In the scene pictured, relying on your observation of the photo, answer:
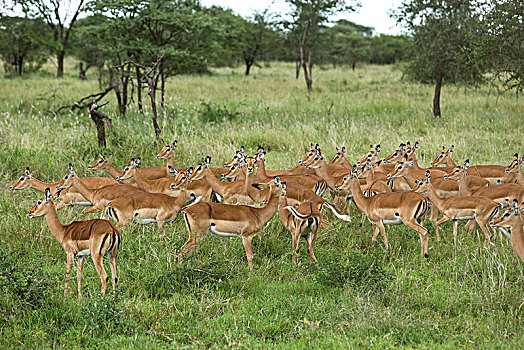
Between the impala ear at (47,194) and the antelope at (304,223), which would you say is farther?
the antelope at (304,223)

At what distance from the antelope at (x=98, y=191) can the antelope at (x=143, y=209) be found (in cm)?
50

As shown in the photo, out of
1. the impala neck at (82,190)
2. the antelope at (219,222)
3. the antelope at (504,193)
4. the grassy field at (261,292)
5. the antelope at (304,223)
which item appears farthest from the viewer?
the impala neck at (82,190)

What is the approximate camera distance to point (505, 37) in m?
10.2

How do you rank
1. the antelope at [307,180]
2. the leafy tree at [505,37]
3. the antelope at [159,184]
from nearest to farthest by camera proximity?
1. the antelope at [159,184]
2. the antelope at [307,180]
3. the leafy tree at [505,37]

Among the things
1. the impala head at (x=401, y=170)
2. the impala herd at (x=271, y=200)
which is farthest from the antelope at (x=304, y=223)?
the impala head at (x=401, y=170)

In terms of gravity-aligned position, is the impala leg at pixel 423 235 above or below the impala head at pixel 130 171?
below

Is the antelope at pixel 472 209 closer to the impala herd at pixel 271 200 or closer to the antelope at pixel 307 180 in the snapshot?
the impala herd at pixel 271 200

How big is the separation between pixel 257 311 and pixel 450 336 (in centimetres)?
149

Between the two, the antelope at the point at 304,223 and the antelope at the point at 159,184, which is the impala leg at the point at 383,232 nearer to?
the antelope at the point at 304,223

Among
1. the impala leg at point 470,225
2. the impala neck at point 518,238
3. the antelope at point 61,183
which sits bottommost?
the impala leg at point 470,225

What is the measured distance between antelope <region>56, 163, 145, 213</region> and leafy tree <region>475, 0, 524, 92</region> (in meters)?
7.77

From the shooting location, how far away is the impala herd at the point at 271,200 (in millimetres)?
4555

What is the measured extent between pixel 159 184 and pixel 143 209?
4.16ft

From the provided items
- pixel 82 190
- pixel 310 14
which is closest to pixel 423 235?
pixel 82 190
